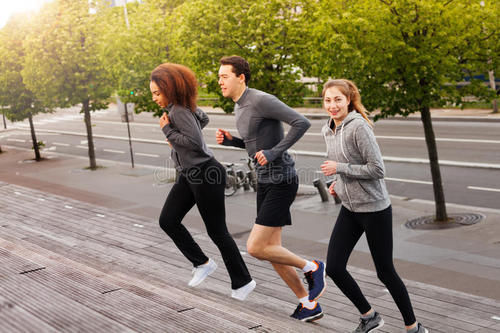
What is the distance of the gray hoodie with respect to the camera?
4316mm

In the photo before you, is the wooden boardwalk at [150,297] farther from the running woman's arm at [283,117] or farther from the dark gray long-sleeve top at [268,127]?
the running woman's arm at [283,117]

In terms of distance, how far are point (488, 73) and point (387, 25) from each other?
70.8 inches

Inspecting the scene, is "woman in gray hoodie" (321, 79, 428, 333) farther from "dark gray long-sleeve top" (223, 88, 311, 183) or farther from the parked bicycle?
the parked bicycle

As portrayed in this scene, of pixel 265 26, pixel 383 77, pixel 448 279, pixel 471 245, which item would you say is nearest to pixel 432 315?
pixel 448 279

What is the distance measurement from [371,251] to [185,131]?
1631 mm

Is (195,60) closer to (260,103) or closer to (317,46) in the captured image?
(317,46)

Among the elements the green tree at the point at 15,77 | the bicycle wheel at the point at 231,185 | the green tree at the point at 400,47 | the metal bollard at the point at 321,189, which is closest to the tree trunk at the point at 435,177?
the green tree at the point at 400,47

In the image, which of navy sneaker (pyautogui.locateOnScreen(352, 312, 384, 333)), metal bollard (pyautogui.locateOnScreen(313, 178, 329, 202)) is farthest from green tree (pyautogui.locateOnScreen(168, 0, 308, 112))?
navy sneaker (pyautogui.locateOnScreen(352, 312, 384, 333))

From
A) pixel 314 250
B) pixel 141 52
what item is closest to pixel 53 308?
pixel 314 250

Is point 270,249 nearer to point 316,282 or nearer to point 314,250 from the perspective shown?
point 316,282

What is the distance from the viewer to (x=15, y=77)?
2377 centimetres

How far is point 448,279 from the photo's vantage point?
7.54 meters

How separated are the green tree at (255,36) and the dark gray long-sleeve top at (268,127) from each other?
8619 millimetres

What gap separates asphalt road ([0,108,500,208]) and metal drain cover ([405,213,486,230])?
1755 mm
